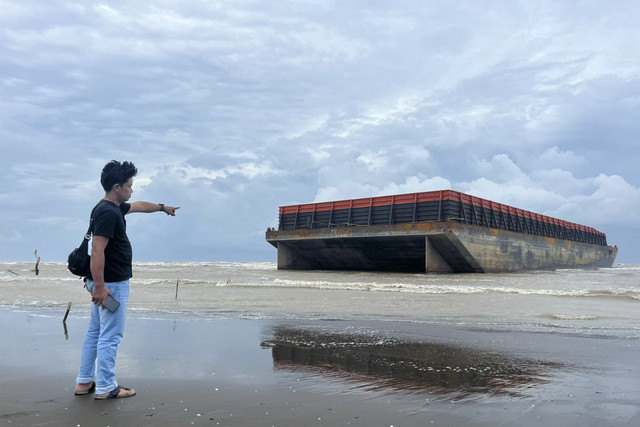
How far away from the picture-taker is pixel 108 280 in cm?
363

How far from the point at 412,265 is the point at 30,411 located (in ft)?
104

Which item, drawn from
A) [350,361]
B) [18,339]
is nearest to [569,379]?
[350,361]

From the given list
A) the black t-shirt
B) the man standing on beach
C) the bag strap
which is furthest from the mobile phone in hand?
the bag strap

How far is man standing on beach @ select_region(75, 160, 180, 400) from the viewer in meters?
3.49

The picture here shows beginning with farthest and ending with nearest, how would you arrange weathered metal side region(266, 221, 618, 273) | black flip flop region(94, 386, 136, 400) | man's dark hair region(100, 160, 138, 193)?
weathered metal side region(266, 221, 618, 273), man's dark hair region(100, 160, 138, 193), black flip flop region(94, 386, 136, 400)

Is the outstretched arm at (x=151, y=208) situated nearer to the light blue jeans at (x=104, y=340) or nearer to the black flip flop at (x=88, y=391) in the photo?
the light blue jeans at (x=104, y=340)

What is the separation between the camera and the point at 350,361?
15.9 feet

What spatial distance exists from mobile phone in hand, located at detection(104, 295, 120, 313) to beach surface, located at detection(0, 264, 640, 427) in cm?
64

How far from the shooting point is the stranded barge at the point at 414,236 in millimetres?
29797

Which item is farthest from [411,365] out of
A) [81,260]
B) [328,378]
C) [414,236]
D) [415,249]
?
[415,249]

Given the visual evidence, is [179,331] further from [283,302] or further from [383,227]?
[383,227]

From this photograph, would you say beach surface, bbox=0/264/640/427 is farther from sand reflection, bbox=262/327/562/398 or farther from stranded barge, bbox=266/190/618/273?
stranded barge, bbox=266/190/618/273

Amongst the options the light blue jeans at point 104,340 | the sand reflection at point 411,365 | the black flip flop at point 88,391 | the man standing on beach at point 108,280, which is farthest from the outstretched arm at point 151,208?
the sand reflection at point 411,365

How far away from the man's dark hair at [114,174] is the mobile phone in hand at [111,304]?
0.81m
